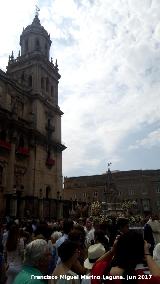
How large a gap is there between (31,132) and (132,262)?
37635mm

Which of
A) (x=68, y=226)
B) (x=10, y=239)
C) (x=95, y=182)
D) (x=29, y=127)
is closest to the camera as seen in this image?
(x=10, y=239)

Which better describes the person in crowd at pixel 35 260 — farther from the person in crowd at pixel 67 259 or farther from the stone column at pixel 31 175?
the stone column at pixel 31 175

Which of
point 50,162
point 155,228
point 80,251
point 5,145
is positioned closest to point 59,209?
point 50,162

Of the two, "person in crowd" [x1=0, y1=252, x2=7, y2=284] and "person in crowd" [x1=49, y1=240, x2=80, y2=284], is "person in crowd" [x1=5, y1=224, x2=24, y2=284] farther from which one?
"person in crowd" [x1=49, y1=240, x2=80, y2=284]

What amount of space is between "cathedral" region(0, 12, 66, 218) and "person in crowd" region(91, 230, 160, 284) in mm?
31241

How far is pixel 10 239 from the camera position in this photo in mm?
6699

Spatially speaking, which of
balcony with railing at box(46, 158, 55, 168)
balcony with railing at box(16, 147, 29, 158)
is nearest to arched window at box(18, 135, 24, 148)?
balcony with railing at box(16, 147, 29, 158)

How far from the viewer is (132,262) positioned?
333cm

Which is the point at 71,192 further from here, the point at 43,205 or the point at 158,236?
the point at 158,236

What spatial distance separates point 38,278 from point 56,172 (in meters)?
41.3

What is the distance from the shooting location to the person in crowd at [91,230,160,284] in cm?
324

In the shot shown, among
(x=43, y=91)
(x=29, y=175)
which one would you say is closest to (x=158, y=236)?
(x=29, y=175)

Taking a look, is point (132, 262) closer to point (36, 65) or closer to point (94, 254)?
point (94, 254)

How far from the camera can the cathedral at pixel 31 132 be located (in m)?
35.8
